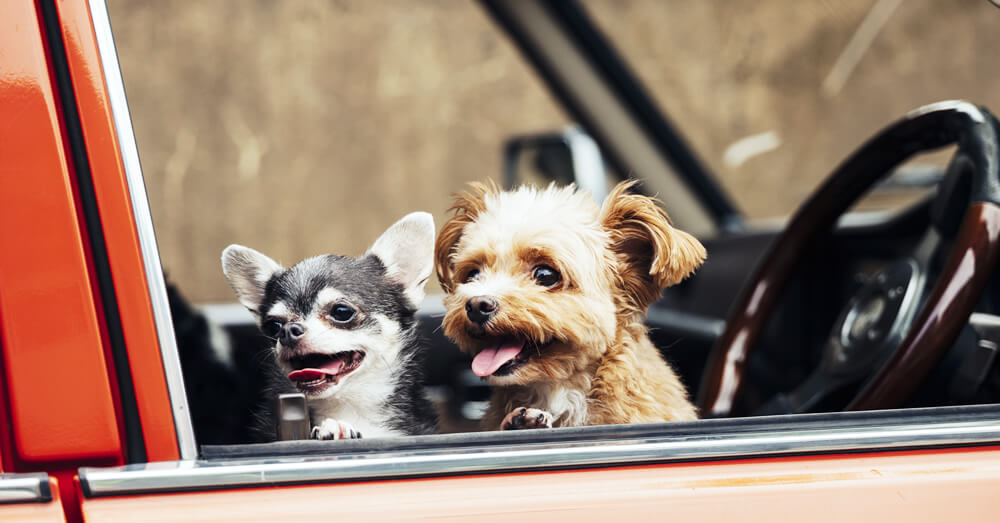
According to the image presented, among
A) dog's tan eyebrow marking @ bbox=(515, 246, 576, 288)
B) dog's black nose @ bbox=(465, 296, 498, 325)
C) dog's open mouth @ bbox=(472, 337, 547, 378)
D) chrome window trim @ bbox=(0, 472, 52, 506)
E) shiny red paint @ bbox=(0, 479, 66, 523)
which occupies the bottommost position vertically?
shiny red paint @ bbox=(0, 479, 66, 523)

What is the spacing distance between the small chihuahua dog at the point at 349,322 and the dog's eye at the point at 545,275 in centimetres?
13

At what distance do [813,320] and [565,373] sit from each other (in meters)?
1.74

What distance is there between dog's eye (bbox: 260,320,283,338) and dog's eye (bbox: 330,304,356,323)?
0.07 meters

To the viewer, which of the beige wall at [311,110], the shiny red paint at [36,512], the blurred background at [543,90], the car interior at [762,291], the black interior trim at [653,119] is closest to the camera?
the shiny red paint at [36,512]

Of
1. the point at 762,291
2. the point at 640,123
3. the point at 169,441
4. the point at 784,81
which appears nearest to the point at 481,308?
the point at 169,441

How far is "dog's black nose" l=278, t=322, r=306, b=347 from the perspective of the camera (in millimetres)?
1047

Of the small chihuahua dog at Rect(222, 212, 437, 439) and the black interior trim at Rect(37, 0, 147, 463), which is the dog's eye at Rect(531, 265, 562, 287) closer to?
the small chihuahua dog at Rect(222, 212, 437, 439)

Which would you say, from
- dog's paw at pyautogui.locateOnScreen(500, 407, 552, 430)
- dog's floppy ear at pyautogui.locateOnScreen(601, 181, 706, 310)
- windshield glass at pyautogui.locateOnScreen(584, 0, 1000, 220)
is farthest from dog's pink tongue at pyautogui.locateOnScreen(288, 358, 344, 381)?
windshield glass at pyautogui.locateOnScreen(584, 0, 1000, 220)

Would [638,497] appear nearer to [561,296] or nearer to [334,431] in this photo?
[561,296]

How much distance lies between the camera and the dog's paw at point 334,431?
1.06 meters

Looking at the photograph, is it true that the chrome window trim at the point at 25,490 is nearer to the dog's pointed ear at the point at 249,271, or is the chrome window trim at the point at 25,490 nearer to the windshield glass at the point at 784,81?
the dog's pointed ear at the point at 249,271

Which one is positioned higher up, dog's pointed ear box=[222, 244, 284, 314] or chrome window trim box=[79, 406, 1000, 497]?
dog's pointed ear box=[222, 244, 284, 314]

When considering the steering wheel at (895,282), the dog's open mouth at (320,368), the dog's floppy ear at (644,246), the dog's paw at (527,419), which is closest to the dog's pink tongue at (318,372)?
the dog's open mouth at (320,368)

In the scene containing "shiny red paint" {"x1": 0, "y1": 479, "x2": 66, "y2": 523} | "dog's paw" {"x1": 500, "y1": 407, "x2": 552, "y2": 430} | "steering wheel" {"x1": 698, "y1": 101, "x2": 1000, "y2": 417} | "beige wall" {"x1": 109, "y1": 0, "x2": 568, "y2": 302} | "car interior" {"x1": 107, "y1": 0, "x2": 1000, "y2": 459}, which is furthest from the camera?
"beige wall" {"x1": 109, "y1": 0, "x2": 568, "y2": 302}
